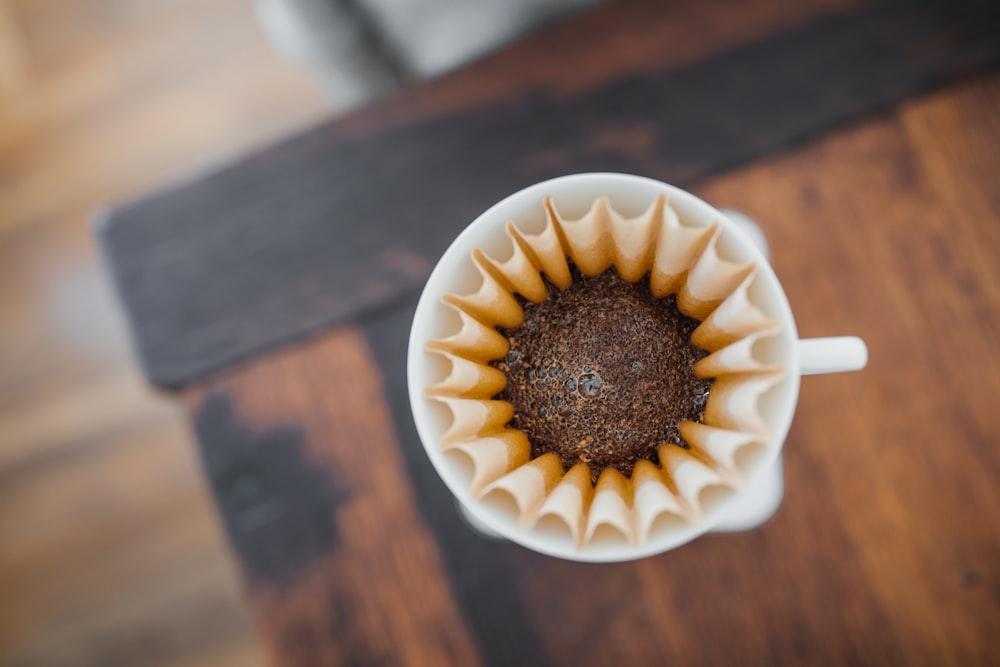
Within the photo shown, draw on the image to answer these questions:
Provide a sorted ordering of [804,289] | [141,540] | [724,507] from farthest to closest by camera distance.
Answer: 1. [141,540]
2. [804,289]
3. [724,507]

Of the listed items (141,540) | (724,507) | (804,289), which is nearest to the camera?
(724,507)

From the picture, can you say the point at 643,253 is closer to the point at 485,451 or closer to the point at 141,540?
the point at 485,451

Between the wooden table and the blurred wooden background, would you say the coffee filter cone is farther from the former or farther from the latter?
the blurred wooden background

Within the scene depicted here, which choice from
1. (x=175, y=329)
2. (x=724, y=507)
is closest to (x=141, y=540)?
(x=175, y=329)

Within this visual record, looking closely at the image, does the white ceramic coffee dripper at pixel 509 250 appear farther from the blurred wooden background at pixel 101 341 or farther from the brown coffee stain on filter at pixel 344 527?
the blurred wooden background at pixel 101 341

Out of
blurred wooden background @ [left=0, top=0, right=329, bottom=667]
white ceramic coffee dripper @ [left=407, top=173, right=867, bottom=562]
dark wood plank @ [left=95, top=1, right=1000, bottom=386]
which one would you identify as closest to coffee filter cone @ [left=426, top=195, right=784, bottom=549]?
white ceramic coffee dripper @ [left=407, top=173, right=867, bottom=562]

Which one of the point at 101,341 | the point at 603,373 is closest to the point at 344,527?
the point at 603,373
